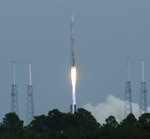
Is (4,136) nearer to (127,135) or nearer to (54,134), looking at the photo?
(54,134)

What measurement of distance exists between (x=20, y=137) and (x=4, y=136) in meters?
7.32

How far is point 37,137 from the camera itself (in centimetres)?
18088

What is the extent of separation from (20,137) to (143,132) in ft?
55.0

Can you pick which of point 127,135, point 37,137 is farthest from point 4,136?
point 127,135

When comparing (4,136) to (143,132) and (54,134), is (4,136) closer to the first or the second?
(54,134)

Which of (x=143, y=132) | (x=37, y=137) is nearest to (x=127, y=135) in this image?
(x=143, y=132)

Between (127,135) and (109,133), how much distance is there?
8643 millimetres

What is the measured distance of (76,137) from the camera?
180 meters

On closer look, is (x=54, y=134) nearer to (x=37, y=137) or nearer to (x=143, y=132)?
(x=37, y=137)

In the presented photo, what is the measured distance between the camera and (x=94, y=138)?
181 meters

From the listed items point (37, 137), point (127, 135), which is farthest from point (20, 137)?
point (127, 135)

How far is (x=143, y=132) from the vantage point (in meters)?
174

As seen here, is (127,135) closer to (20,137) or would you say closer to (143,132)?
(143,132)

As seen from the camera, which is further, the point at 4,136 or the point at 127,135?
the point at 4,136
